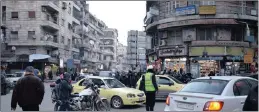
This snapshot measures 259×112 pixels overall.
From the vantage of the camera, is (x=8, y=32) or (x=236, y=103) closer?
(x=236, y=103)

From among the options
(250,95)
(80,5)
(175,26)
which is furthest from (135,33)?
(80,5)

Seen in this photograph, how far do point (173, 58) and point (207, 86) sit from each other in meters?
25.0

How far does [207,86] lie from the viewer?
816 cm

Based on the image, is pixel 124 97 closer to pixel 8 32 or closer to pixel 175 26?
pixel 175 26

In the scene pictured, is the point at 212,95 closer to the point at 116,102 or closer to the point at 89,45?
the point at 116,102

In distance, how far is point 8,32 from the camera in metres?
46.8

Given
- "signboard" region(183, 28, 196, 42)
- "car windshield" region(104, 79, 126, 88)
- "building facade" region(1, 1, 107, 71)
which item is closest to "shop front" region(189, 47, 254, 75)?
"signboard" region(183, 28, 196, 42)

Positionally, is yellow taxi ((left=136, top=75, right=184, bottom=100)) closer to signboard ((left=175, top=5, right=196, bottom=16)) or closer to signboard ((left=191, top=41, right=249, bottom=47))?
signboard ((left=191, top=41, right=249, bottom=47))

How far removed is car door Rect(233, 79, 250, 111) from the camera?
7.84 meters

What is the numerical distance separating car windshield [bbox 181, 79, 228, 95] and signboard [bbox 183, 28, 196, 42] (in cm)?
2255

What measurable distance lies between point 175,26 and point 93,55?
175 feet

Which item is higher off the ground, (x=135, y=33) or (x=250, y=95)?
(x=135, y=33)

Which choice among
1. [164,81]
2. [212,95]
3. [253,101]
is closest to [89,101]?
[212,95]

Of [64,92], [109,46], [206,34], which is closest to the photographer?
[64,92]
